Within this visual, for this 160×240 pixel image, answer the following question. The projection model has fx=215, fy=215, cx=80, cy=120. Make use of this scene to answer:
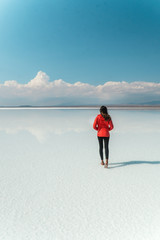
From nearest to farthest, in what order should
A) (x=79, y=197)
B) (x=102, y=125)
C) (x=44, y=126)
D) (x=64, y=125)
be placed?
(x=79, y=197), (x=102, y=125), (x=44, y=126), (x=64, y=125)

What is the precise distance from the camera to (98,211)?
316 centimetres

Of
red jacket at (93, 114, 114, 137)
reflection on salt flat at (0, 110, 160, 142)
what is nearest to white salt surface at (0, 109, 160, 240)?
red jacket at (93, 114, 114, 137)

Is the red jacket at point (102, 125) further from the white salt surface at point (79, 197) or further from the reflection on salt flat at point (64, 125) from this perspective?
the reflection on salt flat at point (64, 125)

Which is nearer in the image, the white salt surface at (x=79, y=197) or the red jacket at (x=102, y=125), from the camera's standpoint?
the white salt surface at (x=79, y=197)

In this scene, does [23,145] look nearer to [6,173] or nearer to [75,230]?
[6,173]

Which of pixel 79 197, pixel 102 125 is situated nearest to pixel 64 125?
pixel 102 125

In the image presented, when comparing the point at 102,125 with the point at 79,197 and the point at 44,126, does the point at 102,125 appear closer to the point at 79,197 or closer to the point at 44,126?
the point at 79,197

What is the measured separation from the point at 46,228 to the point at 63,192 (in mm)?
1079

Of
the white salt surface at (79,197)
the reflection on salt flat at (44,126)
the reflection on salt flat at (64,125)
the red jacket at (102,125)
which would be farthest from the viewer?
the reflection on salt flat at (64,125)

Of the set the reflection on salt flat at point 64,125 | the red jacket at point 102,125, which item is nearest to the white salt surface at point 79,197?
the red jacket at point 102,125

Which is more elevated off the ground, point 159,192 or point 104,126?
point 104,126

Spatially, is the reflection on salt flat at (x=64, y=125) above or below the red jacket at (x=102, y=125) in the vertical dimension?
below

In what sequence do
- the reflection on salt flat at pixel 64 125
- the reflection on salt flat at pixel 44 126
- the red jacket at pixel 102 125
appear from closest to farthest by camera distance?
the red jacket at pixel 102 125 → the reflection on salt flat at pixel 44 126 → the reflection on salt flat at pixel 64 125

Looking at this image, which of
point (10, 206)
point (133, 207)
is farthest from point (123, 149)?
point (10, 206)
